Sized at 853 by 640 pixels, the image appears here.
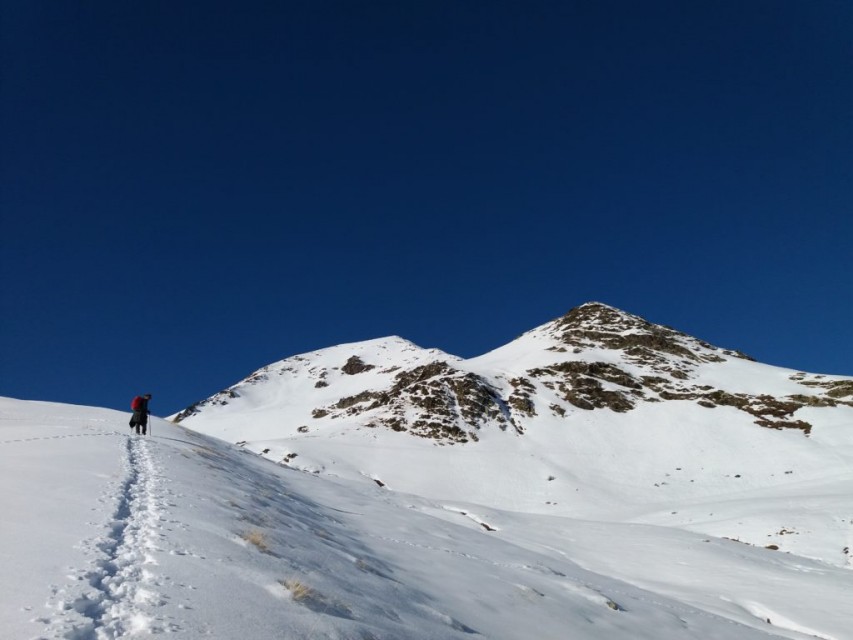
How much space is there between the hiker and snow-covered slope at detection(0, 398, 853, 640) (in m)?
0.94

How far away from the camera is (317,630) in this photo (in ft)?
15.6

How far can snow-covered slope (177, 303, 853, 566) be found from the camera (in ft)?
125

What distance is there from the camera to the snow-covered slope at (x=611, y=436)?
38.1 m

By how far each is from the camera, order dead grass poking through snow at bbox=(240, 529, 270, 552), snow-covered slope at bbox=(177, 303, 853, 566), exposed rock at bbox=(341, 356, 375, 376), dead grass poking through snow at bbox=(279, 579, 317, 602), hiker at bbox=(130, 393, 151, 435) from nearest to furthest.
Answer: dead grass poking through snow at bbox=(279, 579, 317, 602) → dead grass poking through snow at bbox=(240, 529, 270, 552) → hiker at bbox=(130, 393, 151, 435) → snow-covered slope at bbox=(177, 303, 853, 566) → exposed rock at bbox=(341, 356, 375, 376)

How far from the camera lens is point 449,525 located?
19172mm

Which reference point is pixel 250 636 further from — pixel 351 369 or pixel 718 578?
pixel 351 369

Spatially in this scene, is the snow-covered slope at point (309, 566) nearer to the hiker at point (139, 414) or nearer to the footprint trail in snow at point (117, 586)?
the footprint trail in snow at point (117, 586)

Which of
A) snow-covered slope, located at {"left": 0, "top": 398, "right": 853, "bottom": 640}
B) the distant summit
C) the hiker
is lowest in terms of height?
snow-covered slope, located at {"left": 0, "top": 398, "right": 853, "bottom": 640}

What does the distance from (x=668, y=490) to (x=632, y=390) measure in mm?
27125

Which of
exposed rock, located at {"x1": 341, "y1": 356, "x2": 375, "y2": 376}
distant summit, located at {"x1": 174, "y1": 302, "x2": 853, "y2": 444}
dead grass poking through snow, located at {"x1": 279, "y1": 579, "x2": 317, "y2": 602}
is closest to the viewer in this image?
dead grass poking through snow, located at {"x1": 279, "y1": 579, "x2": 317, "y2": 602}

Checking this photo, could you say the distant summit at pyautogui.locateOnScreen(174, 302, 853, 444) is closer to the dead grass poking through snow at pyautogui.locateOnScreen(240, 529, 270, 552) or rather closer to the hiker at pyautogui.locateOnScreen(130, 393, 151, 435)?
the hiker at pyautogui.locateOnScreen(130, 393, 151, 435)

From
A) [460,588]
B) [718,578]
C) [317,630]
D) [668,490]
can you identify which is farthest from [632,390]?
[317,630]

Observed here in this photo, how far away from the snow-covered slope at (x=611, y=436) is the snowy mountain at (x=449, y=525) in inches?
12.5

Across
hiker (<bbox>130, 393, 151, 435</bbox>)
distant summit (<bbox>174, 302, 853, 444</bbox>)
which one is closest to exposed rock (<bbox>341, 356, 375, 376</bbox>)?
distant summit (<bbox>174, 302, 853, 444</bbox>)
